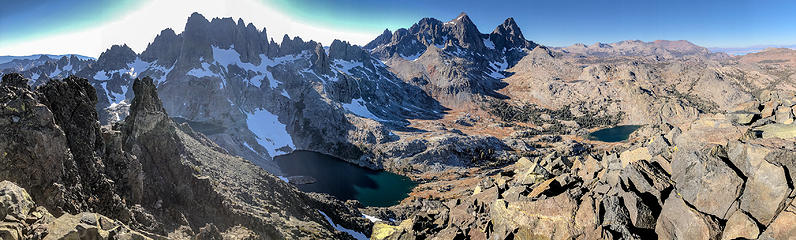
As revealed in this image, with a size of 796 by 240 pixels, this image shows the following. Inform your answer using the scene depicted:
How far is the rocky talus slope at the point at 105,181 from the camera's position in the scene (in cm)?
1323

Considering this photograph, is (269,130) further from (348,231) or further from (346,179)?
(348,231)

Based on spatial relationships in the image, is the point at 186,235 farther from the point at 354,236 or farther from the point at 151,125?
the point at 354,236

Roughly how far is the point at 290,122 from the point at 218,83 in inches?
1414

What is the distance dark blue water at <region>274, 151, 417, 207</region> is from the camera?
10319cm

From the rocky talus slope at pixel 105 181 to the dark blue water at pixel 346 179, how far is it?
59.1m

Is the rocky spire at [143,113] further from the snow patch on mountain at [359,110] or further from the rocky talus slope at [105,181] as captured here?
the snow patch on mountain at [359,110]

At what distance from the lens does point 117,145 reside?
24.8 m

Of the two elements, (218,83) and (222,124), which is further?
(218,83)

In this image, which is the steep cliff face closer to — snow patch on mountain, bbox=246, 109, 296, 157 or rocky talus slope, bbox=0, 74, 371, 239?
snow patch on mountain, bbox=246, 109, 296, 157

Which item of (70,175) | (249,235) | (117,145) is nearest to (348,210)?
(249,235)

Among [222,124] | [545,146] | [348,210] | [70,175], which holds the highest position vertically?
[70,175]

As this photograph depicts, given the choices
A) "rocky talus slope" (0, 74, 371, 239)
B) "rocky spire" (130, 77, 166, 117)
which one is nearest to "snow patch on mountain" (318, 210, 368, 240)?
"rocky talus slope" (0, 74, 371, 239)

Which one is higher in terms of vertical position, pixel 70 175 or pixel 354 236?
pixel 70 175

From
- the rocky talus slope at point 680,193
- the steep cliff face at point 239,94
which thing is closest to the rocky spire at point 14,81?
the rocky talus slope at point 680,193
